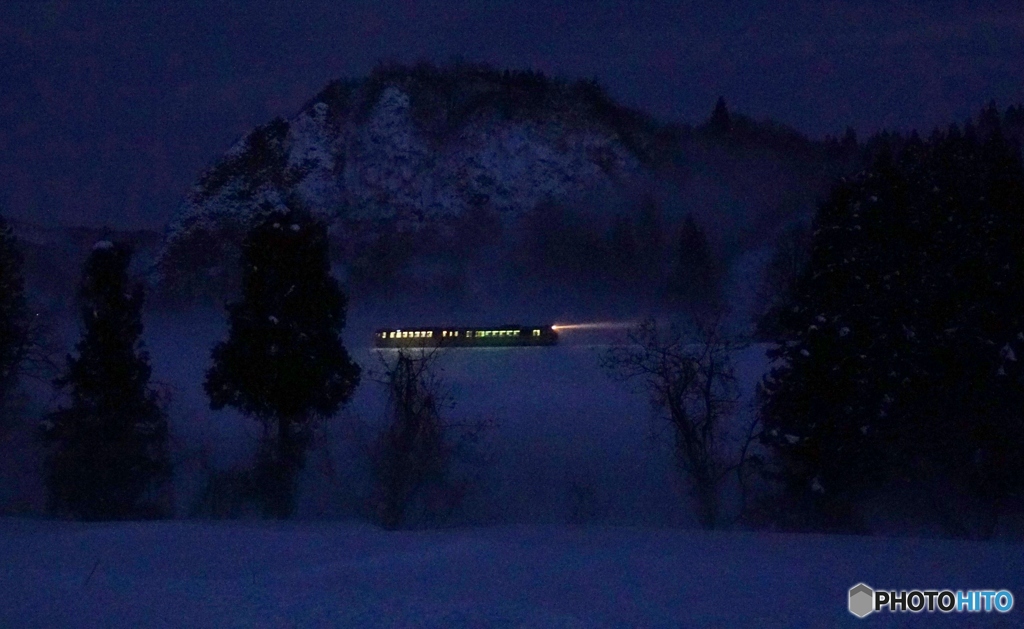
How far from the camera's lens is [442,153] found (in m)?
94.1

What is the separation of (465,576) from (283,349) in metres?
12.6

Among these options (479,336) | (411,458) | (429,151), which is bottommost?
(411,458)

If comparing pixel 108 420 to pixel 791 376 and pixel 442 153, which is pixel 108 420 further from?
pixel 442 153

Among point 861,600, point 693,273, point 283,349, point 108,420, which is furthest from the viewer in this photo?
point 693,273

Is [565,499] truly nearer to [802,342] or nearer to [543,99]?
[802,342]

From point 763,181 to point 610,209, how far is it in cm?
1227

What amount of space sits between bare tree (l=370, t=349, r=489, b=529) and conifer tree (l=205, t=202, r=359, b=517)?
1.39 metres

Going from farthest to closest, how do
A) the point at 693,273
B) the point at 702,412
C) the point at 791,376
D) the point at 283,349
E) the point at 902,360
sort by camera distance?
the point at 693,273
the point at 702,412
the point at 283,349
the point at 791,376
the point at 902,360

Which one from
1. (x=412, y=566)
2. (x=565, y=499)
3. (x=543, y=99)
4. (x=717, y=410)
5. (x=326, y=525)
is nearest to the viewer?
(x=412, y=566)

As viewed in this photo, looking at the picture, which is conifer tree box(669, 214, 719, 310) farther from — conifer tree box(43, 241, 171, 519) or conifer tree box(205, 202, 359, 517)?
conifer tree box(43, 241, 171, 519)

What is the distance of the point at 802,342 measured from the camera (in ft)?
73.5

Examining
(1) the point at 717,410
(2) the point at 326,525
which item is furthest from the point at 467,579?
(1) the point at 717,410

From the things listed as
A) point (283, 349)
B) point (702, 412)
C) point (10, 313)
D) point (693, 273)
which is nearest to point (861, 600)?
point (702, 412)

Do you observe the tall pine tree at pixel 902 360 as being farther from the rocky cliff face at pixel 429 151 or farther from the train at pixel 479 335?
the rocky cliff face at pixel 429 151
